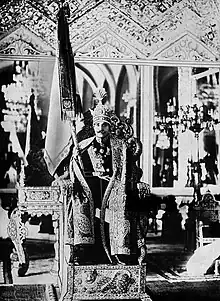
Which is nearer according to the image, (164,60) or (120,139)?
(120,139)

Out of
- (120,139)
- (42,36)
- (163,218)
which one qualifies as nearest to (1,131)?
(42,36)

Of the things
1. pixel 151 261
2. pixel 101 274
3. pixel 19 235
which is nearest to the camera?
pixel 101 274

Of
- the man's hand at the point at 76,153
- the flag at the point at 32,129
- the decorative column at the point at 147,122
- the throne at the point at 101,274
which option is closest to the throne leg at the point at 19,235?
the flag at the point at 32,129

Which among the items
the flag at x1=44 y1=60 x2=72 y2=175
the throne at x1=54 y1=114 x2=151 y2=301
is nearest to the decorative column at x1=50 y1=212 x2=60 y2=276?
the flag at x1=44 y1=60 x2=72 y2=175

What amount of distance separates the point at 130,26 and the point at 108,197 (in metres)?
1.77

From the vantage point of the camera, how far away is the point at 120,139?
466 cm

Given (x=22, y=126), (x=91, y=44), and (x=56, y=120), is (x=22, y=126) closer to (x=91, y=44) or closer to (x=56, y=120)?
(x=56, y=120)

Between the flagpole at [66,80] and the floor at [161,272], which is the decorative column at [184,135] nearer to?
the floor at [161,272]

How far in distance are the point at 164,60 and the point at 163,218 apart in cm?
143

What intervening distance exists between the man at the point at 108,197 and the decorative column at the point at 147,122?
821 millimetres

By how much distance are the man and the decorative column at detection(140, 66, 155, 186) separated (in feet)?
2.69

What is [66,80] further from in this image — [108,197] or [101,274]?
[101,274]

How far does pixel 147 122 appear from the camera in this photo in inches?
218

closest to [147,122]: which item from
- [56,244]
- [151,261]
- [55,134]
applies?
[55,134]
